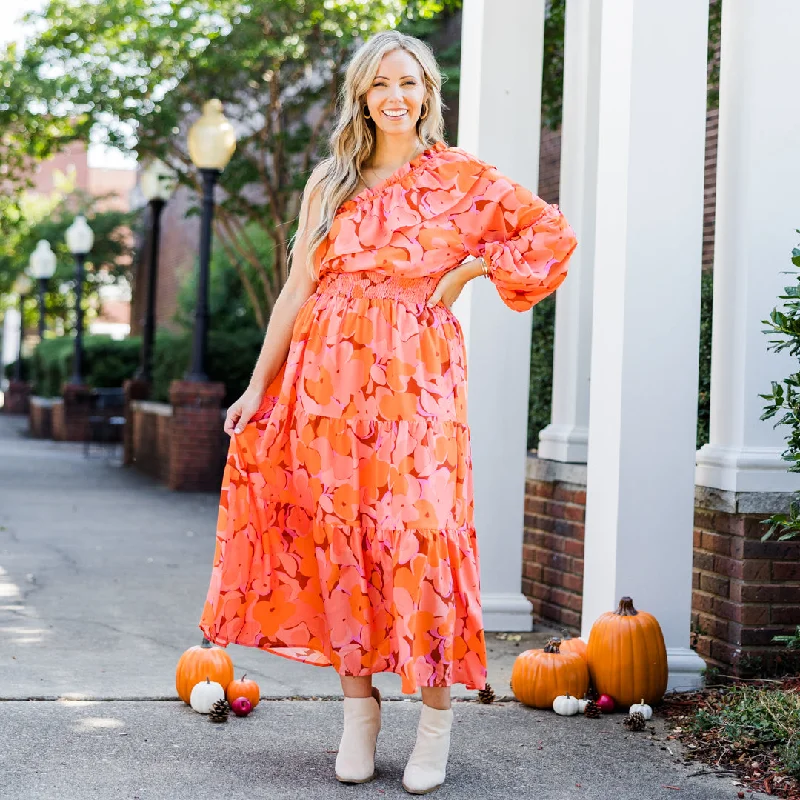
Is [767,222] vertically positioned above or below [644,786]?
above

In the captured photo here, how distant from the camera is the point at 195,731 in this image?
377 centimetres

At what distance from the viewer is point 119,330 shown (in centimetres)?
5669

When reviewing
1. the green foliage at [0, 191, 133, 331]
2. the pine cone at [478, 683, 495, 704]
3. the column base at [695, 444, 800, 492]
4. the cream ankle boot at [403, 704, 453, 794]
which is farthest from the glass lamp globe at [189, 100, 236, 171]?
the green foliage at [0, 191, 133, 331]

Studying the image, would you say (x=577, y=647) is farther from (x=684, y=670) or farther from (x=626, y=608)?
(x=684, y=670)

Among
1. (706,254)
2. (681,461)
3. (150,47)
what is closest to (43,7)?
(150,47)

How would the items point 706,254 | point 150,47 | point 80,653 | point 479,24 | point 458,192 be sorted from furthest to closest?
point 150,47, point 706,254, point 479,24, point 80,653, point 458,192

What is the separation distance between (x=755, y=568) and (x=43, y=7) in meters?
10.7

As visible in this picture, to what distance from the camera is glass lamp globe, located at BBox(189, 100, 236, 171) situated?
38.8 feet

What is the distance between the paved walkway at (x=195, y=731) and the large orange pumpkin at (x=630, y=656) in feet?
0.39

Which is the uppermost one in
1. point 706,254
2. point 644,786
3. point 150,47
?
point 150,47

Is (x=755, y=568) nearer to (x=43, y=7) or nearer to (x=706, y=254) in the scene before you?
(x=706, y=254)

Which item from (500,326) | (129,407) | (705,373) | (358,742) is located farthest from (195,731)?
(129,407)

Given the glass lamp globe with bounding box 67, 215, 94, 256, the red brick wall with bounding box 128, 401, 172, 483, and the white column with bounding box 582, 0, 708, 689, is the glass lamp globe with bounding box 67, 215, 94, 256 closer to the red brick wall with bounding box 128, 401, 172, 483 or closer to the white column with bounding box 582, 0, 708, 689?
the red brick wall with bounding box 128, 401, 172, 483

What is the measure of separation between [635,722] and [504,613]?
1714 millimetres
